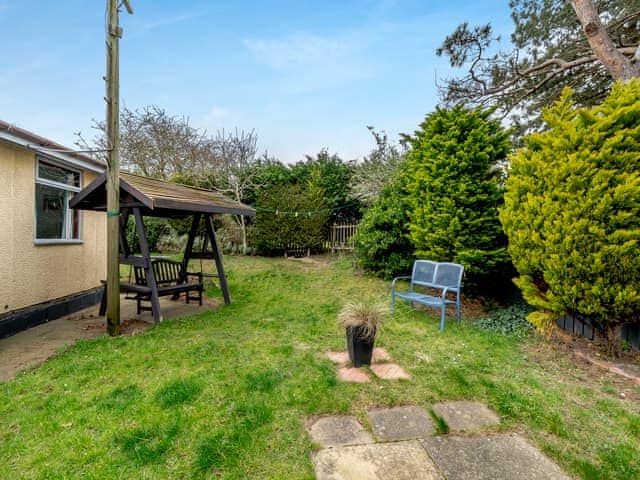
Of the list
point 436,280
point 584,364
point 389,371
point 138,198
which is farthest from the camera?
point 436,280

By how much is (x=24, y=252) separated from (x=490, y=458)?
614cm

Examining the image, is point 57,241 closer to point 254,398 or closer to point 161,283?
point 161,283

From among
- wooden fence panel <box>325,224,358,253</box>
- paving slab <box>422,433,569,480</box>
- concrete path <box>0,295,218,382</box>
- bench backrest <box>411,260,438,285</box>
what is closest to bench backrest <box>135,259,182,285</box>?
concrete path <box>0,295,218,382</box>

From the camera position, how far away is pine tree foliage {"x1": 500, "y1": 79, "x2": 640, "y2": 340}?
310 centimetres

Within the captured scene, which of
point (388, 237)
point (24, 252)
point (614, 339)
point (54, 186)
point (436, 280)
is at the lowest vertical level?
point (614, 339)

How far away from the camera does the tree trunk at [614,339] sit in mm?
3529

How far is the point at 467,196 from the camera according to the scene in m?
5.32

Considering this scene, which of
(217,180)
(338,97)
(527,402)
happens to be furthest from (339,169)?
(527,402)

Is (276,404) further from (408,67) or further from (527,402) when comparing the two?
(408,67)

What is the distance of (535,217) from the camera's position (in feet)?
12.3

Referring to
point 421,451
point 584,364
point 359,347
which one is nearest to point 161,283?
point 359,347

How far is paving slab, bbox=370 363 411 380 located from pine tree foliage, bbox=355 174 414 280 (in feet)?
14.1

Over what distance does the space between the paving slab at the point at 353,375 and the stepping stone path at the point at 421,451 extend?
53 centimetres

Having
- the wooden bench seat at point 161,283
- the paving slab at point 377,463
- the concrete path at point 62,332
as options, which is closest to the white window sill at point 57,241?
the wooden bench seat at point 161,283
